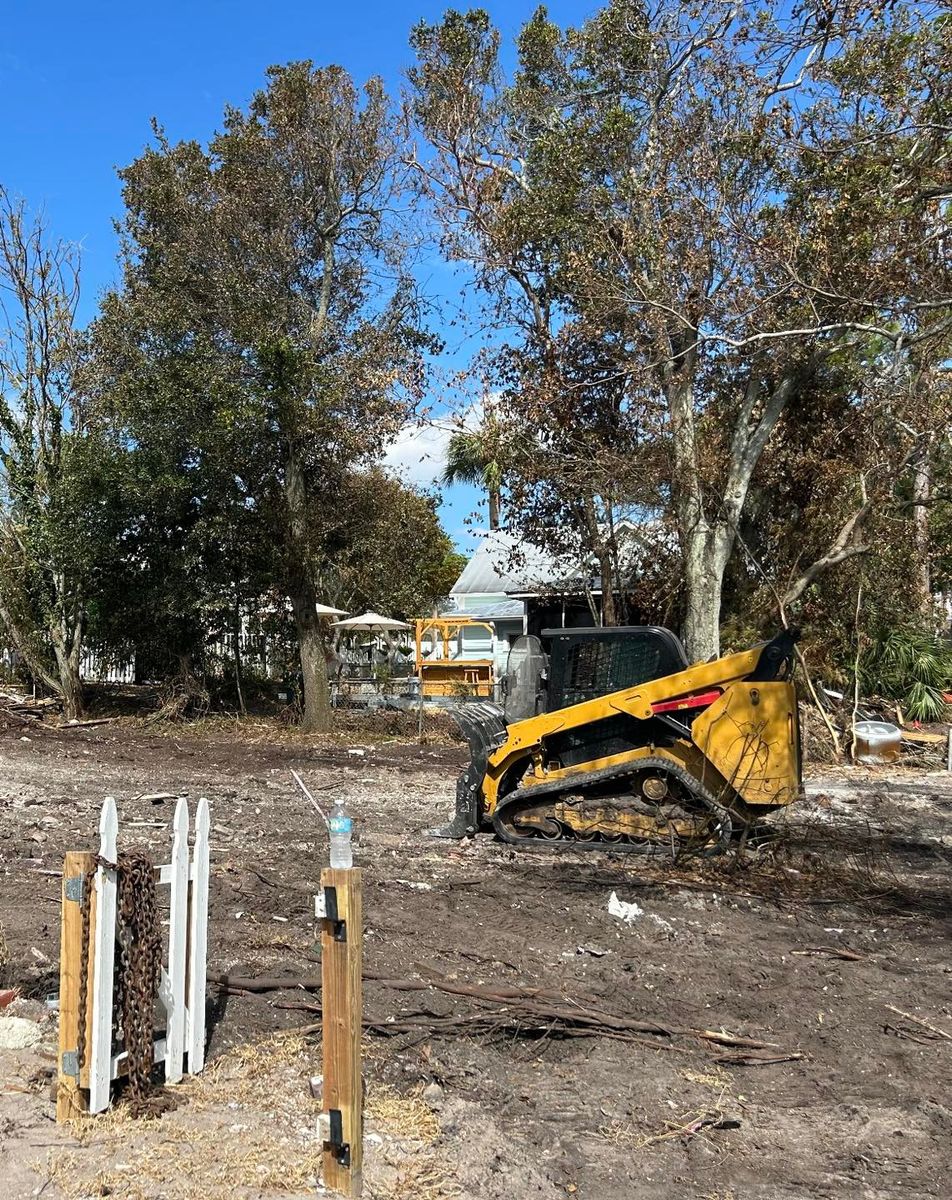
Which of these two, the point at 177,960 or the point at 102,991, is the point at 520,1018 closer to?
the point at 177,960

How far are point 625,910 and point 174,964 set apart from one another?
3653 mm

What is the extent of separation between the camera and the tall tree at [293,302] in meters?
18.8

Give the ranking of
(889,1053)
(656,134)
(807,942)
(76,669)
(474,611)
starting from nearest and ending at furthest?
(889,1053)
(807,942)
(656,134)
(76,669)
(474,611)

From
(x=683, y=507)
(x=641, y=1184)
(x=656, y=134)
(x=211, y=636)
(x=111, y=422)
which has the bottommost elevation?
(x=641, y=1184)

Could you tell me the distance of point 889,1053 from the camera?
5035mm

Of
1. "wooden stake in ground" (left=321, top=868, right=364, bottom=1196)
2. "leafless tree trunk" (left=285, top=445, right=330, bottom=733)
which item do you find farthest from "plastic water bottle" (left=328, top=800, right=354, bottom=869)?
"leafless tree trunk" (left=285, top=445, right=330, bottom=733)

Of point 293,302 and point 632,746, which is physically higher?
point 293,302

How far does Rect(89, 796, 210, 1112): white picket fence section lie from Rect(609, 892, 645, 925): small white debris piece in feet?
10.8

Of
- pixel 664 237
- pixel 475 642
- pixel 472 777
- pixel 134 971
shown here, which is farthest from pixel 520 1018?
pixel 475 642

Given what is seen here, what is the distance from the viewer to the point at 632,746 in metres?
9.46

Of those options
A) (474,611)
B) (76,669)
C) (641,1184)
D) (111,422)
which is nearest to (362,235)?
(111,422)

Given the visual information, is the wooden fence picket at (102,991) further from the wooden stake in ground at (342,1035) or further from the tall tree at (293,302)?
the tall tree at (293,302)

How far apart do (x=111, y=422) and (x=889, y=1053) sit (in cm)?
1766

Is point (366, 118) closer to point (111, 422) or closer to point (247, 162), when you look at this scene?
point (247, 162)
